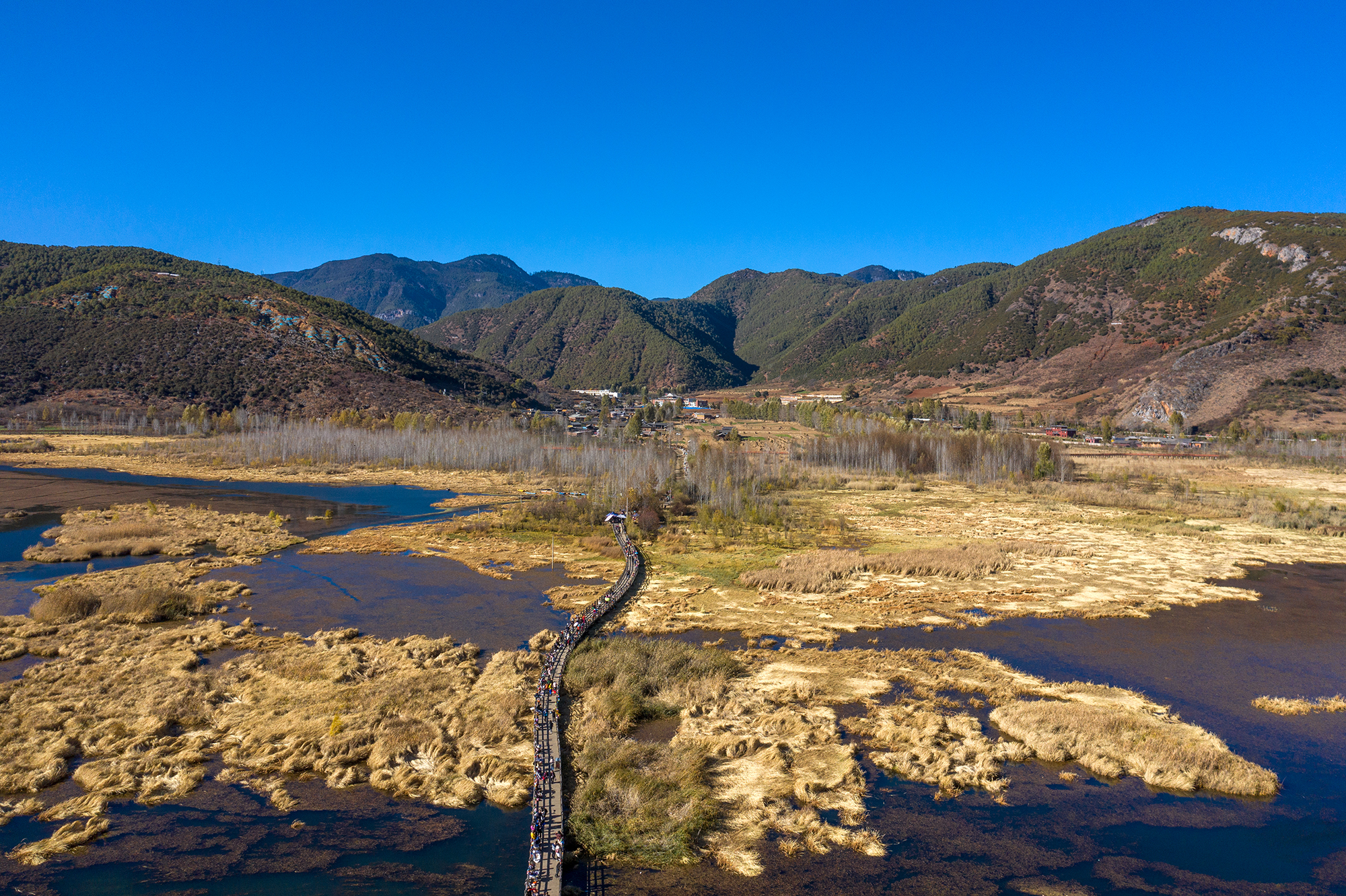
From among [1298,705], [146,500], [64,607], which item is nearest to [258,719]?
[64,607]

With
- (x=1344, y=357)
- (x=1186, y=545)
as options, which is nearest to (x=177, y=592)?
(x=1186, y=545)

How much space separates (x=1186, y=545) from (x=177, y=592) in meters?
56.8

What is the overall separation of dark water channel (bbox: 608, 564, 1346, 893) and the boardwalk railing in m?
1.28

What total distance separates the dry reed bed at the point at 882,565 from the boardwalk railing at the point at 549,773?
11.1 meters

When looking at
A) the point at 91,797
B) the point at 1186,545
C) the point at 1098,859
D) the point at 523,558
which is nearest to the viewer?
the point at 1098,859

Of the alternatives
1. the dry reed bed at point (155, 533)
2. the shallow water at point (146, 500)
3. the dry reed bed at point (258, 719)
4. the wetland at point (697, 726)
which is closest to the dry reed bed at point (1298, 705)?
the wetland at point (697, 726)

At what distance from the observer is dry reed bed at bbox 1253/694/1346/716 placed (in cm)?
2167

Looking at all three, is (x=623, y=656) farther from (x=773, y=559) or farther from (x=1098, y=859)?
(x=773, y=559)

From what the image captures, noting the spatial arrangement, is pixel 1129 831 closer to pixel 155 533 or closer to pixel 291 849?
pixel 291 849

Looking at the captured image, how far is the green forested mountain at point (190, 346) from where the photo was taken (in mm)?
127375

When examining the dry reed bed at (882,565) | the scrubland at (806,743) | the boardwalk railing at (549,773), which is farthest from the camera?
the dry reed bed at (882,565)

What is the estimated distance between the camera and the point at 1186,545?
4634 cm

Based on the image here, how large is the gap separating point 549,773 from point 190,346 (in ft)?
495

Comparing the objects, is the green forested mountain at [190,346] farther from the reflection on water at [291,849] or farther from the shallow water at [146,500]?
the reflection on water at [291,849]
